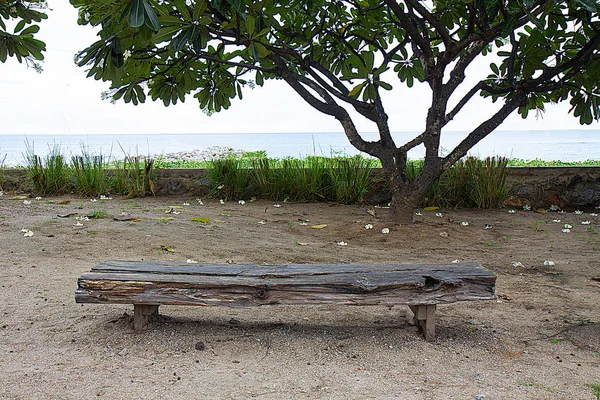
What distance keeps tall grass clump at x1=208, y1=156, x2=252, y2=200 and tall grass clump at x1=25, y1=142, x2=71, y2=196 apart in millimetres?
1687

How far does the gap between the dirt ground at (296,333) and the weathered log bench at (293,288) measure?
20 cm

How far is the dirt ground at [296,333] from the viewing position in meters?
1.90

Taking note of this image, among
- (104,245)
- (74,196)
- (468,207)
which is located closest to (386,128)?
(468,207)

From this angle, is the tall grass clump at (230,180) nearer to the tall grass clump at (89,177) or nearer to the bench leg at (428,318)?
the tall grass clump at (89,177)

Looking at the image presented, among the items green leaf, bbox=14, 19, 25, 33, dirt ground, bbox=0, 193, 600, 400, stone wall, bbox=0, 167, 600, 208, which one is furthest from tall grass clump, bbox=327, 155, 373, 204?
green leaf, bbox=14, 19, 25, 33

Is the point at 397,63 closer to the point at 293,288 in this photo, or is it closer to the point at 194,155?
the point at 293,288

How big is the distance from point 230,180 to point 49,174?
6.86 ft

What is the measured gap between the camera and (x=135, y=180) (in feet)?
20.8

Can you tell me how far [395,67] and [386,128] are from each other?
68cm

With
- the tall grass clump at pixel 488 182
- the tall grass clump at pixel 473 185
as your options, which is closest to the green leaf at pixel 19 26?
the tall grass clump at pixel 473 185

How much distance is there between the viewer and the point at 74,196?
20.6 ft

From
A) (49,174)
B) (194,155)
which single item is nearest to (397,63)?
(49,174)

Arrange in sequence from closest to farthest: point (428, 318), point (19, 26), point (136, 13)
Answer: point (136, 13) → point (428, 318) → point (19, 26)

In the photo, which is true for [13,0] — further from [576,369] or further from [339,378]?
[576,369]
